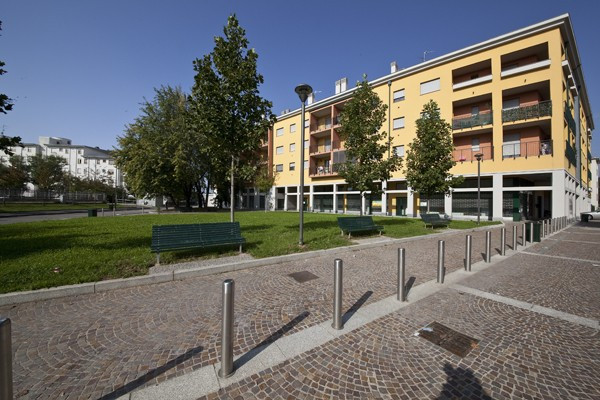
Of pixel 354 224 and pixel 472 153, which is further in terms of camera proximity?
pixel 472 153

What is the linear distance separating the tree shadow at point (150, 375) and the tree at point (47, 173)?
65.6 meters

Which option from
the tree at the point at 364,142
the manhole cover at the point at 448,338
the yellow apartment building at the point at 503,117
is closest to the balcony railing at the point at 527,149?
the yellow apartment building at the point at 503,117

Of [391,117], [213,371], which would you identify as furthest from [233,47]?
[391,117]

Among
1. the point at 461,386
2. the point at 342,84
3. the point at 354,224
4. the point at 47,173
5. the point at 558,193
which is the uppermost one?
the point at 342,84

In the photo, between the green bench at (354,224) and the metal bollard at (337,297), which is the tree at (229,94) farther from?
the metal bollard at (337,297)

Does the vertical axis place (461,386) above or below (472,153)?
below

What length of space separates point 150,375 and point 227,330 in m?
0.91

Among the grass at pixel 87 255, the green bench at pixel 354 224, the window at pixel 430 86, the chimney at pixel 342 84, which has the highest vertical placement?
the chimney at pixel 342 84

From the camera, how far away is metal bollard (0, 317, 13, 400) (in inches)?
60.5

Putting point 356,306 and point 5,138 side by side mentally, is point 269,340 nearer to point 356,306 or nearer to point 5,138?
point 356,306

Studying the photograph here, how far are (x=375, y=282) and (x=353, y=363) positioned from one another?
278 centimetres

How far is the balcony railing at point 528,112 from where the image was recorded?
1970 cm

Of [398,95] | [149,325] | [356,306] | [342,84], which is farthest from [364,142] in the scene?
[342,84]

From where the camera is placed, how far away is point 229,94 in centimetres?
807
